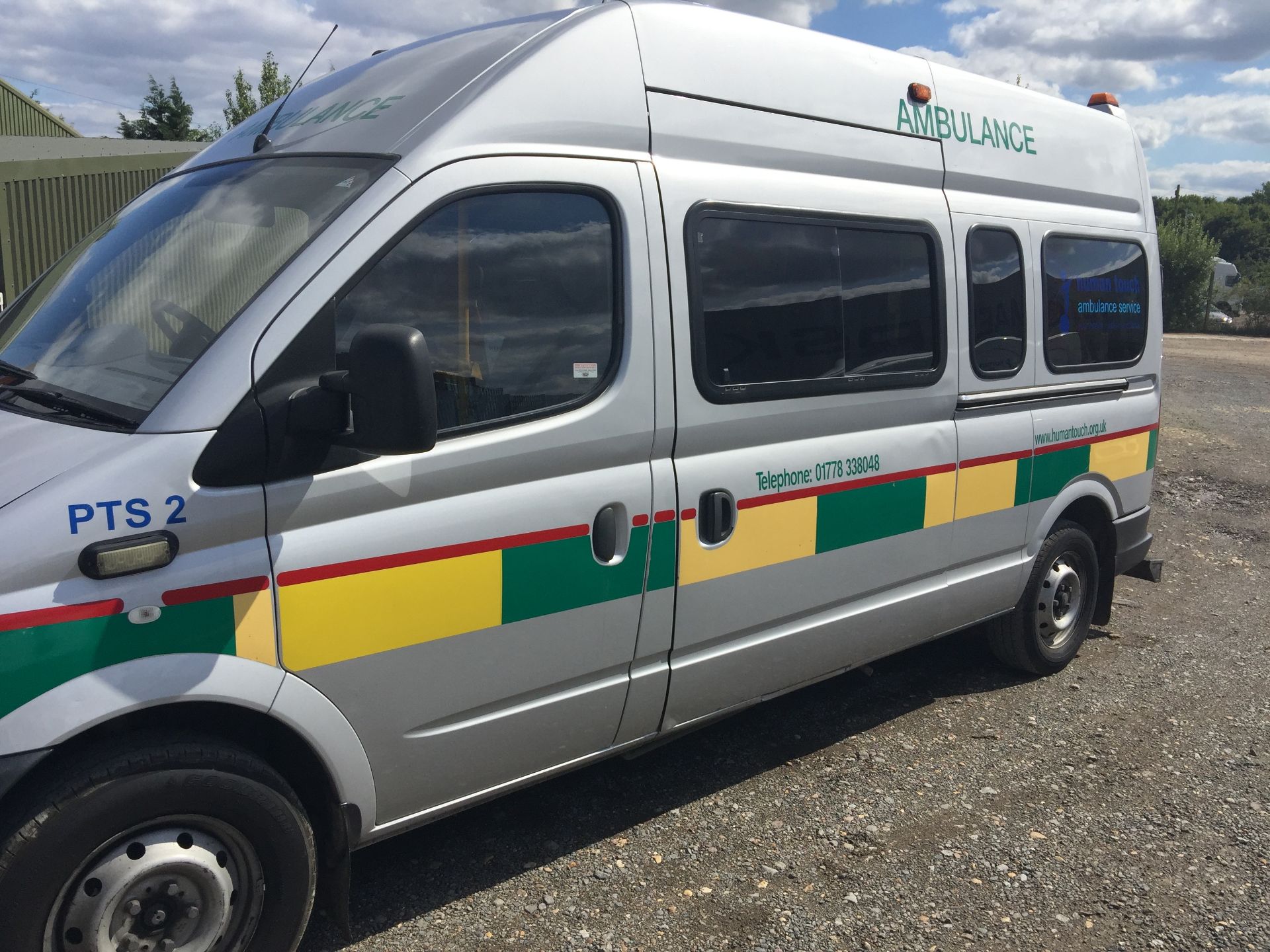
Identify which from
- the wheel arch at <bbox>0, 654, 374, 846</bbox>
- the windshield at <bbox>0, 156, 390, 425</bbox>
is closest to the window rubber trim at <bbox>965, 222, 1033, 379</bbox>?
the windshield at <bbox>0, 156, 390, 425</bbox>

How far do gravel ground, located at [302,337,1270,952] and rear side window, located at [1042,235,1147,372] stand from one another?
1.61 meters

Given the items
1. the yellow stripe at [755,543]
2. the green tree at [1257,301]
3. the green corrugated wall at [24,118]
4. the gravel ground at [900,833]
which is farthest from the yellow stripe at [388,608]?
the green tree at [1257,301]

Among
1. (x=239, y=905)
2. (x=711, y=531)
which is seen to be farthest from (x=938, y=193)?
(x=239, y=905)

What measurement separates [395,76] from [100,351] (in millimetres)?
1205

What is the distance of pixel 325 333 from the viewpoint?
2.52 metres

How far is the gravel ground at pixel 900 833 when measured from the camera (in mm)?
3123

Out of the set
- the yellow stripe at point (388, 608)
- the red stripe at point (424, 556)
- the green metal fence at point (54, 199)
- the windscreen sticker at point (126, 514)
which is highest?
the green metal fence at point (54, 199)

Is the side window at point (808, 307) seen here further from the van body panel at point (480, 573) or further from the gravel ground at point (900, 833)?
the gravel ground at point (900, 833)

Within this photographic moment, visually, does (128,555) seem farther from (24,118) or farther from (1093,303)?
(24,118)

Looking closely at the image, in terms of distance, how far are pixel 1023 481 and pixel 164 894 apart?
3.70m

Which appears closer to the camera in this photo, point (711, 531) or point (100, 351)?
point (100, 351)

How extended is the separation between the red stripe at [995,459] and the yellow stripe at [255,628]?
2851 millimetres

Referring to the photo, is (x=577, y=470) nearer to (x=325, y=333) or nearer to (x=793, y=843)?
(x=325, y=333)

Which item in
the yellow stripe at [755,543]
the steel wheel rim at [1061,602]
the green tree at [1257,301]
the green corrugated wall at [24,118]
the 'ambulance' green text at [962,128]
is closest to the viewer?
the yellow stripe at [755,543]
